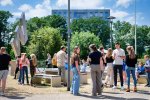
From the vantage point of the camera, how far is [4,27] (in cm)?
8688

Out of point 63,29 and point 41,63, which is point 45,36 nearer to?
point 63,29

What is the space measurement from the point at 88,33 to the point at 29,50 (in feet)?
69.2

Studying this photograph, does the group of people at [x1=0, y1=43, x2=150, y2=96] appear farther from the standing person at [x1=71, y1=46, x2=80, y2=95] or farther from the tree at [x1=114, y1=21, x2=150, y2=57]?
the tree at [x1=114, y1=21, x2=150, y2=57]

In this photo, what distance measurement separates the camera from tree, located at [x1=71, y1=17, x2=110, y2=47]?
328 feet

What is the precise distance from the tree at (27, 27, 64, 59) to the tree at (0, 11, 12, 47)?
9.51 meters

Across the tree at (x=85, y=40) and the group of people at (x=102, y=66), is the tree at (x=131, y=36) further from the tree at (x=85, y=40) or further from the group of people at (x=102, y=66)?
the group of people at (x=102, y=66)

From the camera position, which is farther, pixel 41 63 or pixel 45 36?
pixel 45 36

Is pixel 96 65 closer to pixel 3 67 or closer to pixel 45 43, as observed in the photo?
pixel 3 67

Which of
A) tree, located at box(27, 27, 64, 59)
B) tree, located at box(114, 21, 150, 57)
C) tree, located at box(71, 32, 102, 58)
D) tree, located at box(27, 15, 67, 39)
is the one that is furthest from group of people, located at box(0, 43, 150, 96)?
tree, located at box(114, 21, 150, 57)

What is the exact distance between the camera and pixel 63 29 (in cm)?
9175

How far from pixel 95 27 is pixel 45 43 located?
26264 mm

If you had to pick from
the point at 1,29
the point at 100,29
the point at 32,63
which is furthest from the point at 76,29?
the point at 32,63

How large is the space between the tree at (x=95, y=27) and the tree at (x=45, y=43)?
68.7ft

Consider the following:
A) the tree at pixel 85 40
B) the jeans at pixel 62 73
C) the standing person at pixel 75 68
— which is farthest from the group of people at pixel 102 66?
the tree at pixel 85 40
